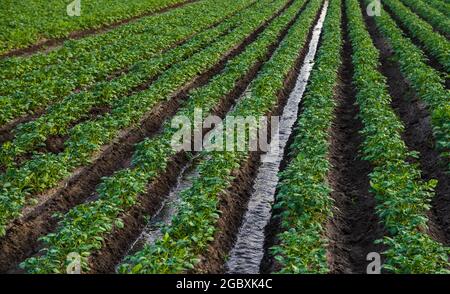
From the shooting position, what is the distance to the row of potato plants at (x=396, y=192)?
732 cm

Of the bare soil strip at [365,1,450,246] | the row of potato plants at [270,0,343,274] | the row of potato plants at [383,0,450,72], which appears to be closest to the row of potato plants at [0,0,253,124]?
the row of potato plants at [270,0,343,274]

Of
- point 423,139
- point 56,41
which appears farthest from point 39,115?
point 56,41

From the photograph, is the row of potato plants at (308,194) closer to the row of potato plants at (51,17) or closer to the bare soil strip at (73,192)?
the bare soil strip at (73,192)

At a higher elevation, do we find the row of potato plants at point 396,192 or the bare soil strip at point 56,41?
the bare soil strip at point 56,41

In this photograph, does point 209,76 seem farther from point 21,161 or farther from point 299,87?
point 21,161

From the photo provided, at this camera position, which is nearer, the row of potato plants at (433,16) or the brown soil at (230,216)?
the brown soil at (230,216)

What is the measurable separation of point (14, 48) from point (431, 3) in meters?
29.3

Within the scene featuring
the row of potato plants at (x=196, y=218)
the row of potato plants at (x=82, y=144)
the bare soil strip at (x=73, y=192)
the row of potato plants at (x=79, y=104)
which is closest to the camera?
the row of potato plants at (x=196, y=218)

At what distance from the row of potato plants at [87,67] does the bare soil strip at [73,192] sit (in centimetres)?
321

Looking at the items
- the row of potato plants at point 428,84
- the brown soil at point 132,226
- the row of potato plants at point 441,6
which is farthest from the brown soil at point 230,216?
the row of potato plants at point 441,6

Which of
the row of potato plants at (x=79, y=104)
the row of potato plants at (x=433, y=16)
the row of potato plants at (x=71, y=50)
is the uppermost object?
the row of potato plants at (x=433, y=16)

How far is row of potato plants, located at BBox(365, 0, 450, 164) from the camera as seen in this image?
12107mm
